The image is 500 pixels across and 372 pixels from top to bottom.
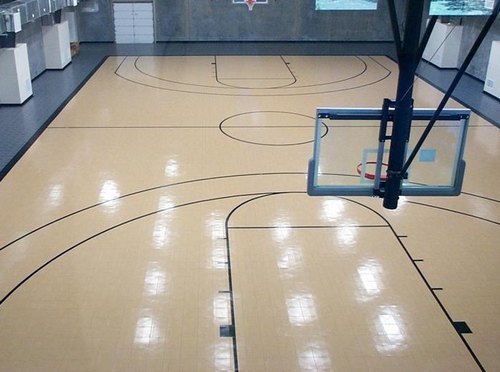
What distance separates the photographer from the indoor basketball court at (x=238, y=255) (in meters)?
5.10

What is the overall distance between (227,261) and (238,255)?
0.56 feet

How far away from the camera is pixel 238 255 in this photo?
21.4 ft

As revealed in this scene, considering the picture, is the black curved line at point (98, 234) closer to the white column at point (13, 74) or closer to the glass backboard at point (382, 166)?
the glass backboard at point (382, 166)

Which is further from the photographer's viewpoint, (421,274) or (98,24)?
(98,24)

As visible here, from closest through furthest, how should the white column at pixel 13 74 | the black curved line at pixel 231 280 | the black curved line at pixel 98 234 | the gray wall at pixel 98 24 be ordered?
the black curved line at pixel 231 280
the black curved line at pixel 98 234
the white column at pixel 13 74
the gray wall at pixel 98 24

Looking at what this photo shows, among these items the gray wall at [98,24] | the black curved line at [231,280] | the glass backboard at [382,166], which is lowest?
the black curved line at [231,280]

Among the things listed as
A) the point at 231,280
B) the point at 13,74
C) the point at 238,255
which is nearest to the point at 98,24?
the point at 13,74

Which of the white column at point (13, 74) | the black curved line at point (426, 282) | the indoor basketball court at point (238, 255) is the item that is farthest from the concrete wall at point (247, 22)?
the black curved line at point (426, 282)

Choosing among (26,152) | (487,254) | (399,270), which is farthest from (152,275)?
(26,152)

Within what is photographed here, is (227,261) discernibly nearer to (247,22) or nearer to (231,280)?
(231,280)

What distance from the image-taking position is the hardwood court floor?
5086 mm

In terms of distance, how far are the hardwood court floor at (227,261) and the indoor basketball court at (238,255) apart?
0.02 metres

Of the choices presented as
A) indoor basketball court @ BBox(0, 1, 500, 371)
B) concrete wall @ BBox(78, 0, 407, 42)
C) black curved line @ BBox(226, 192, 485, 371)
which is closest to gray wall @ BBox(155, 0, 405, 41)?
concrete wall @ BBox(78, 0, 407, 42)

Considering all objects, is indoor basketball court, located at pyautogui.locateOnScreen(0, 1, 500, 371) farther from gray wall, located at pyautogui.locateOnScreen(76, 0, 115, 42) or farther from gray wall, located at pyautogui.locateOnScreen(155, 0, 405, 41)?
gray wall, located at pyautogui.locateOnScreen(155, 0, 405, 41)
